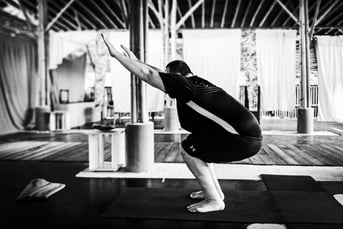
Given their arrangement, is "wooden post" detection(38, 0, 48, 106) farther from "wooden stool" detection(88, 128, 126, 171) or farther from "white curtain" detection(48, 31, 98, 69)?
"wooden stool" detection(88, 128, 126, 171)

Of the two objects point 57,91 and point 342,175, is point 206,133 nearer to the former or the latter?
point 342,175

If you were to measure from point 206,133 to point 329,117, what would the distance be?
6.83 m

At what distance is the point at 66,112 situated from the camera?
27.2ft

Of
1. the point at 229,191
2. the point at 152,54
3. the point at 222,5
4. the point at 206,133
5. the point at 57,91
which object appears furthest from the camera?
the point at 222,5

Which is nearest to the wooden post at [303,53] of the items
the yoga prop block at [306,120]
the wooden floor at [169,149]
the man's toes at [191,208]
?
the yoga prop block at [306,120]

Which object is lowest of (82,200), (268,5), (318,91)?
(82,200)

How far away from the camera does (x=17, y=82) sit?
315 inches

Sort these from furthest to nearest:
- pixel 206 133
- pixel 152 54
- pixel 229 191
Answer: pixel 152 54
pixel 229 191
pixel 206 133

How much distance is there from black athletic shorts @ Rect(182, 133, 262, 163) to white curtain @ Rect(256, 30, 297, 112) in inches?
265

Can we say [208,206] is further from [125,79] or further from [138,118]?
[125,79]

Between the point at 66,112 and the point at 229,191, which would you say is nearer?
the point at 229,191

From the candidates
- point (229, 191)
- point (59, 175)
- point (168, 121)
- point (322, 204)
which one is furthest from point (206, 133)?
point (168, 121)

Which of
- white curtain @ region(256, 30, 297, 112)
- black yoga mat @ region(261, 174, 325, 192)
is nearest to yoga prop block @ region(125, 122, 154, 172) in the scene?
black yoga mat @ region(261, 174, 325, 192)

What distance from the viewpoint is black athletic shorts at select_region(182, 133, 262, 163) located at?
2514mm
